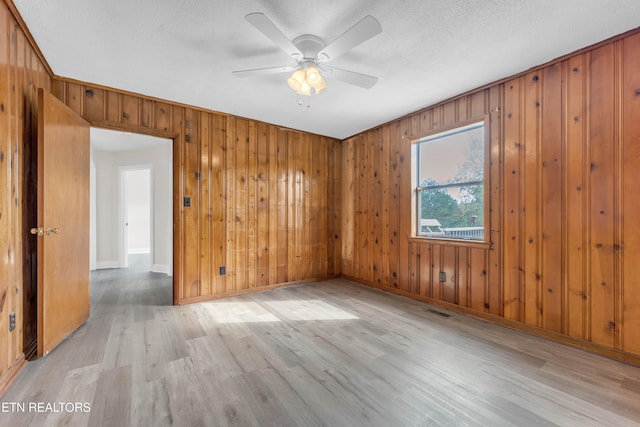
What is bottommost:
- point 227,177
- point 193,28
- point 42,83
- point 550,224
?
point 550,224

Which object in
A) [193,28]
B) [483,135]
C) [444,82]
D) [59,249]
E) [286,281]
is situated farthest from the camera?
[286,281]

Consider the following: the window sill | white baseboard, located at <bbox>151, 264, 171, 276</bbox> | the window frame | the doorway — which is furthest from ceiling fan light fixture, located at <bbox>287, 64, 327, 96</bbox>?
white baseboard, located at <bbox>151, 264, 171, 276</bbox>

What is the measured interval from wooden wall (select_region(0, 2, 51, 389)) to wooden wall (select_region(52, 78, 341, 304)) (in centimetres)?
76

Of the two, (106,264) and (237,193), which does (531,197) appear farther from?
(106,264)

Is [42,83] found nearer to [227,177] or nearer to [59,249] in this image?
[59,249]

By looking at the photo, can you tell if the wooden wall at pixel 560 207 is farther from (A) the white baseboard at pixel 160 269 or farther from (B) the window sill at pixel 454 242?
(A) the white baseboard at pixel 160 269

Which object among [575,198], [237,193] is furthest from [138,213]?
[575,198]

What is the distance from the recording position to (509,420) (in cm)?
147

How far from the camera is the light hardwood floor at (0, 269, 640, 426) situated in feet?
4.94

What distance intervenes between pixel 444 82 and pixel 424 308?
2535 millimetres

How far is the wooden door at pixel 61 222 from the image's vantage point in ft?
6.81

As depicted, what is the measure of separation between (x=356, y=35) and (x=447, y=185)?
2.19m

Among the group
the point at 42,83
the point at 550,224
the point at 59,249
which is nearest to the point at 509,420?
the point at 550,224

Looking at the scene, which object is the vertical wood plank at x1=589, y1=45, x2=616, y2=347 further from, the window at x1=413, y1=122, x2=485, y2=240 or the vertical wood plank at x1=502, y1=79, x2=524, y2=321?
the window at x1=413, y1=122, x2=485, y2=240
